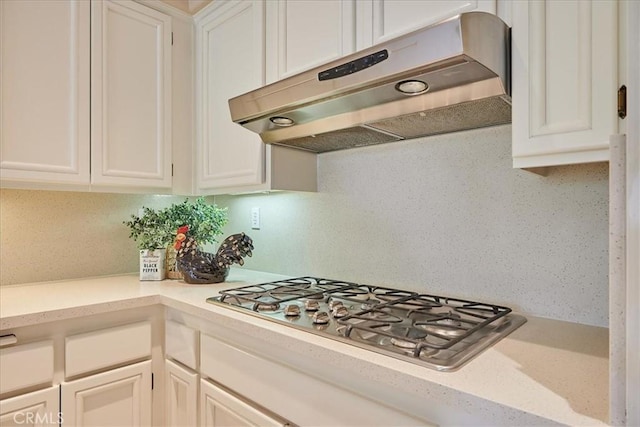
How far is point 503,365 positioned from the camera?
74 cm

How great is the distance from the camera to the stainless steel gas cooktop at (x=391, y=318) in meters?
0.78

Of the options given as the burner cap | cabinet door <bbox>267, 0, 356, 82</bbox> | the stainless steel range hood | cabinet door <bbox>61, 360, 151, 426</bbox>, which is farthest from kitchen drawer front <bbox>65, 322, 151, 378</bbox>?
cabinet door <bbox>267, 0, 356, 82</bbox>

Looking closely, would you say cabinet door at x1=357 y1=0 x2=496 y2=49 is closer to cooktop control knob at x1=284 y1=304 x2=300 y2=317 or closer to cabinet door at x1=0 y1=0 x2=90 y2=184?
cooktop control knob at x1=284 y1=304 x2=300 y2=317

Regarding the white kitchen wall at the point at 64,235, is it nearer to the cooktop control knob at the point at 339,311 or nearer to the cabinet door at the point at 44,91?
the cabinet door at the point at 44,91

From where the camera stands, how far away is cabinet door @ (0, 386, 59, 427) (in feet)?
3.67

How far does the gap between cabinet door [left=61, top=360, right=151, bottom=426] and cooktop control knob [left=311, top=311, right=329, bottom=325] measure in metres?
0.82

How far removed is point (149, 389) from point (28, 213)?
100 cm

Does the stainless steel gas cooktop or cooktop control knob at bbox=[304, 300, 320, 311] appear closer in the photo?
the stainless steel gas cooktop

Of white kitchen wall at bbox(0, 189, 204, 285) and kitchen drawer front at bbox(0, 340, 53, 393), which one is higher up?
white kitchen wall at bbox(0, 189, 204, 285)

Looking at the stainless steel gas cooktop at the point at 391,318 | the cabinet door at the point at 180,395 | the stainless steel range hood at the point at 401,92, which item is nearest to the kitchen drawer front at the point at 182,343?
the cabinet door at the point at 180,395

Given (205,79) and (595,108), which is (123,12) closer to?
(205,79)

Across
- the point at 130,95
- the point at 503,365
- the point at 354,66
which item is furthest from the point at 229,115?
the point at 503,365

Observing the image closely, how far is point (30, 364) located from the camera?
117 centimetres

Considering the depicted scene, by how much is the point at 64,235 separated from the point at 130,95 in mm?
753
